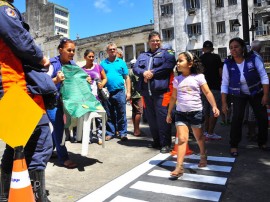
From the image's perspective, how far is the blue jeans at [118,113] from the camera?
6.28 meters

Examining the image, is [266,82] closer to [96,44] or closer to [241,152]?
[241,152]

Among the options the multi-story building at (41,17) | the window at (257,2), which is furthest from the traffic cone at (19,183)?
the multi-story building at (41,17)

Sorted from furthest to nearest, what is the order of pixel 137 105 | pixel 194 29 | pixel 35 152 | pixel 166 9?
1. pixel 166 9
2. pixel 194 29
3. pixel 137 105
4. pixel 35 152

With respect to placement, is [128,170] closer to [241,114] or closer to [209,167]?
[209,167]

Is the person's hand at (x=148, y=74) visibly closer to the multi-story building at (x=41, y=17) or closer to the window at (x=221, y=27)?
the window at (x=221, y=27)

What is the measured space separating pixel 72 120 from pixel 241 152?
2.71 m

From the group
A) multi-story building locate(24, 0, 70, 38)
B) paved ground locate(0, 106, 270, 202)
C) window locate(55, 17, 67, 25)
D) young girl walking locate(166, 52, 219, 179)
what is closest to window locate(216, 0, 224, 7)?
paved ground locate(0, 106, 270, 202)

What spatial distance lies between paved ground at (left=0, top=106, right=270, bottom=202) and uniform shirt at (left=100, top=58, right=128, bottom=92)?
3.84 feet

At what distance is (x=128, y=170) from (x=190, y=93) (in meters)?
1.32

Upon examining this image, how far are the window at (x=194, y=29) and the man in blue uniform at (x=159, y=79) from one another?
3462 cm

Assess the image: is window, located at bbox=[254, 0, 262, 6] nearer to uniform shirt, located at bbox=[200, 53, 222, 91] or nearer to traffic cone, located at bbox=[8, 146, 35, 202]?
uniform shirt, located at bbox=[200, 53, 222, 91]

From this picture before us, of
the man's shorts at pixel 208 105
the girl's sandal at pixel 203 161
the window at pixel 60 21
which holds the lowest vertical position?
the girl's sandal at pixel 203 161

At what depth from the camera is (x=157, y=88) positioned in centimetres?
503

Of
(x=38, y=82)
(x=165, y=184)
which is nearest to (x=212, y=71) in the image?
(x=165, y=184)
